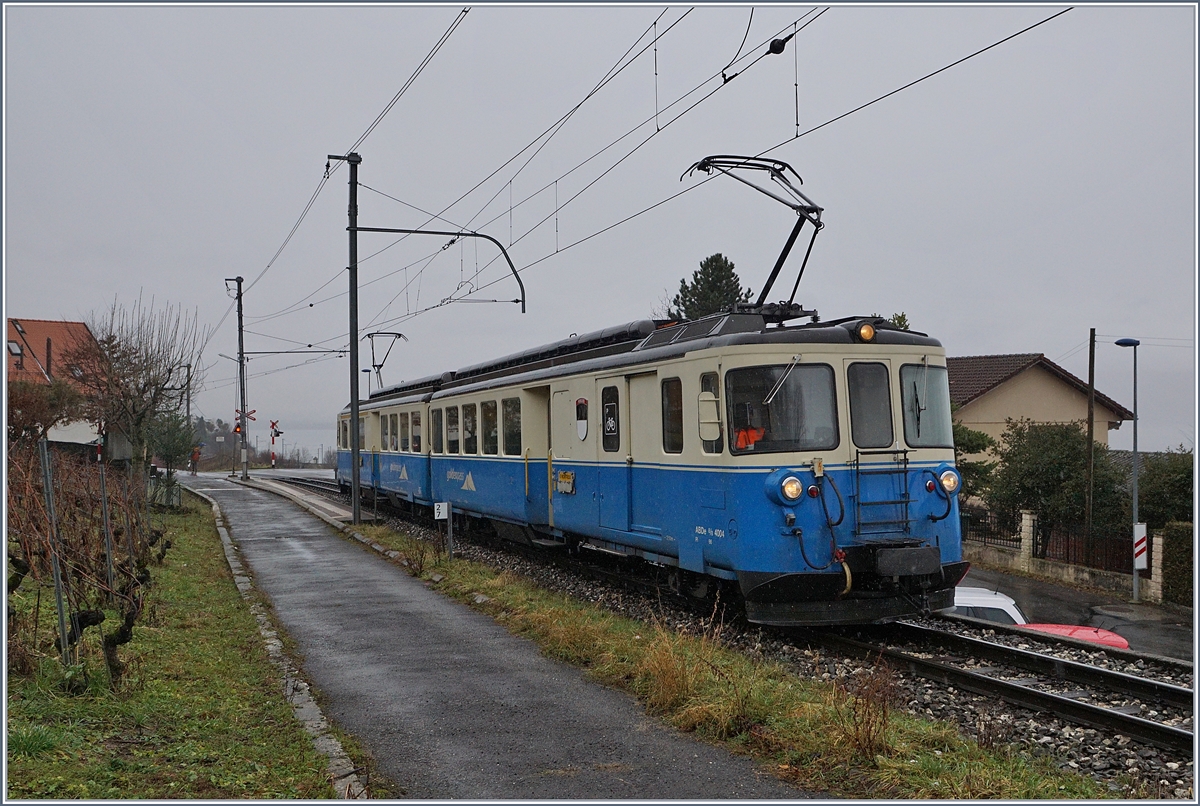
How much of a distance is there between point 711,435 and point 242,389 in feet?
129

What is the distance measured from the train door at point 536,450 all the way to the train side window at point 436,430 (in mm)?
5326

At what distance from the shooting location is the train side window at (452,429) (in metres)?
18.3

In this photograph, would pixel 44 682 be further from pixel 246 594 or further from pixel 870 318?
pixel 870 318

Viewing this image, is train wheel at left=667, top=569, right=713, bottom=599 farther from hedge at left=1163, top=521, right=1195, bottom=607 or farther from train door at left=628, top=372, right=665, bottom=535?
A: hedge at left=1163, top=521, right=1195, bottom=607

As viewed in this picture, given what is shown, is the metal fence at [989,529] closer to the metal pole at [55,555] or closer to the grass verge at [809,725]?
the grass verge at [809,725]

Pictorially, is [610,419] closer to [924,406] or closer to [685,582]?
[685,582]

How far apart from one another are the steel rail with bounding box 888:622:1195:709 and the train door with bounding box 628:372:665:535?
281cm

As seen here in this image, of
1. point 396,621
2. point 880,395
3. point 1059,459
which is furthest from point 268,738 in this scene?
point 1059,459

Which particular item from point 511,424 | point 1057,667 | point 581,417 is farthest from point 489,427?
point 1057,667

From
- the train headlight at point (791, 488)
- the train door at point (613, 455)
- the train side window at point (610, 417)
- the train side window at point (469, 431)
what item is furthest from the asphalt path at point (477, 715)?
the train side window at point (469, 431)

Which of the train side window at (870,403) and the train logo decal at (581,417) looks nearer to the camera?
the train side window at (870,403)

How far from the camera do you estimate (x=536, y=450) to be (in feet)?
46.6

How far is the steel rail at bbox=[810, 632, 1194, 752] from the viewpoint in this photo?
20.2 feet

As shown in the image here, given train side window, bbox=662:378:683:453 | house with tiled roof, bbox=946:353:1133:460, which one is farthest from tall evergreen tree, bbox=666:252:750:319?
train side window, bbox=662:378:683:453
